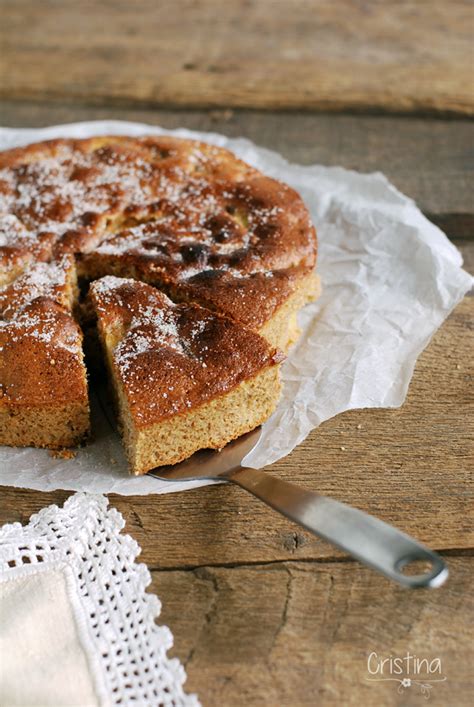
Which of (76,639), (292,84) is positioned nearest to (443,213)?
(292,84)

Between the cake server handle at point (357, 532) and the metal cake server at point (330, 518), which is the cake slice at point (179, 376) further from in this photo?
the cake server handle at point (357, 532)

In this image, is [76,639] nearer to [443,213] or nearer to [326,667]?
[326,667]

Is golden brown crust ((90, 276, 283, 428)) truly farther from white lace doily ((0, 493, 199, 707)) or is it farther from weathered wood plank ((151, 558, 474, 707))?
weathered wood plank ((151, 558, 474, 707))

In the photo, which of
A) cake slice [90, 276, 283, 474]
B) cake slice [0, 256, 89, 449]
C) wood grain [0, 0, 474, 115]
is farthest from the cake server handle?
wood grain [0, 0, 474, 115]

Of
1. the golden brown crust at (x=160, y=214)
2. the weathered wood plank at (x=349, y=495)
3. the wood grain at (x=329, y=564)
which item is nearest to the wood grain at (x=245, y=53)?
the golden brown crust at (x=160, y=214)

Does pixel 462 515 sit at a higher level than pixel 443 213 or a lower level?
lower

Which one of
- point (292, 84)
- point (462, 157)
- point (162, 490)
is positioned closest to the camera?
point (162, 490)

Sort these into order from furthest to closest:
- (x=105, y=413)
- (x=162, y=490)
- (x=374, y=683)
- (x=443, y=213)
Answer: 1. (x=443, y=213)
2. (x=105, y=413)
3. (x=162, y=490)
4. (x=374, y=683)
